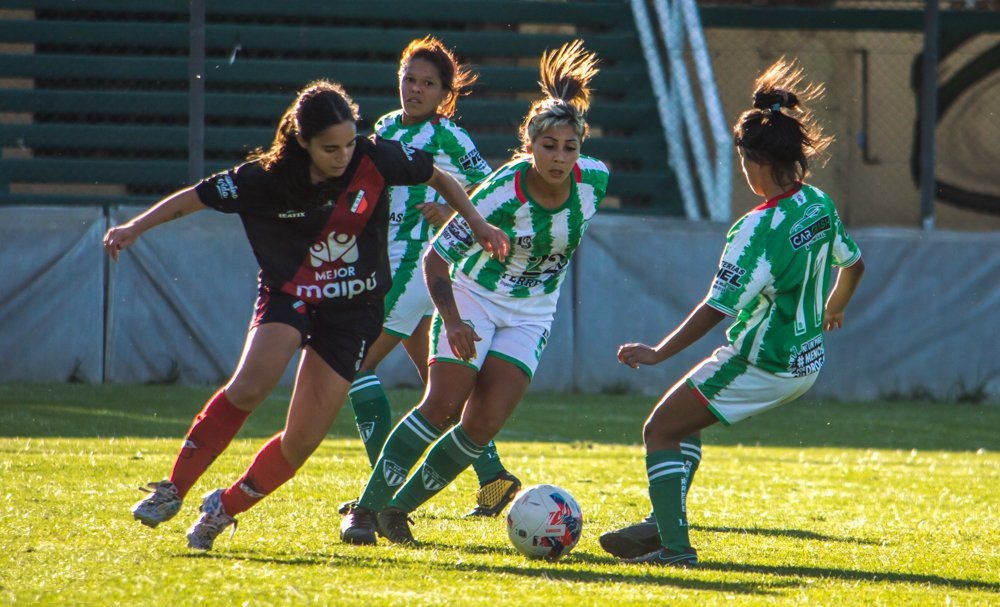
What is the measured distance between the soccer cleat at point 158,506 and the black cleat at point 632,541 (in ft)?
5.26

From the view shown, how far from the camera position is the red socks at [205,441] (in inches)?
191

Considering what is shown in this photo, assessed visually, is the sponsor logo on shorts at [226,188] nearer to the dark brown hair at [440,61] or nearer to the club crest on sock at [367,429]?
the club crest on sock at [367,429]

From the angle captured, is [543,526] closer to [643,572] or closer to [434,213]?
[643,572]

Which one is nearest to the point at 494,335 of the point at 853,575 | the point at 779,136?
the point at 779,136

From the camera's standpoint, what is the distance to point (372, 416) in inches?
259

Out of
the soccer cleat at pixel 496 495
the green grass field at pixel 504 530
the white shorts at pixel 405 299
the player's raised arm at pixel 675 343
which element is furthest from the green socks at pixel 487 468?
the player's raised arm at pixel 675 343

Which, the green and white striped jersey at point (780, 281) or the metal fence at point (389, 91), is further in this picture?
the metal fence at point (389, 91)

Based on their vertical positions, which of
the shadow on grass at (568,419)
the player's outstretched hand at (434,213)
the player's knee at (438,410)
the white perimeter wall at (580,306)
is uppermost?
the player's outstretched hand at (434,213)

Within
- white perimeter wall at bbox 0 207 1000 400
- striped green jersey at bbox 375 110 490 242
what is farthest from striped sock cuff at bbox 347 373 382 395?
white perimeter wall at bbox 0 207 1000 400

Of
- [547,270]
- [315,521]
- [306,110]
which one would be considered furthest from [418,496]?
[306,110]

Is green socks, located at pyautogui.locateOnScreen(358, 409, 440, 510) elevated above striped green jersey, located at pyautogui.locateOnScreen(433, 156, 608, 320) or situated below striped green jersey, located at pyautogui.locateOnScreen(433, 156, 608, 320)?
below

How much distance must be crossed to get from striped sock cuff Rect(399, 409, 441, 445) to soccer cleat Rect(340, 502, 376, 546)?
0.35m

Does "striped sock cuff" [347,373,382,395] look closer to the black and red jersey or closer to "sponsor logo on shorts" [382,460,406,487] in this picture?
"sponsor logo on shorts" [382,460,406,487]

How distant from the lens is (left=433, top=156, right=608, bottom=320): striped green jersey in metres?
5.45
